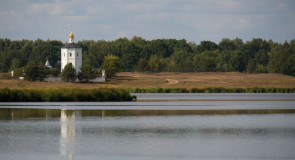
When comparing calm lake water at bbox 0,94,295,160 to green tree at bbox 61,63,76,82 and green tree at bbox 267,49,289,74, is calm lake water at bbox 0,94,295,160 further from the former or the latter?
green tree at bbox 267,49,289,74

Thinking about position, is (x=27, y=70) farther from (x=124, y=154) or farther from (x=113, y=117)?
(x=124, y=154)

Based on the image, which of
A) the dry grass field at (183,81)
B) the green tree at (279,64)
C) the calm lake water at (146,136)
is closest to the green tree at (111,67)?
the dry grass field at (183,81)

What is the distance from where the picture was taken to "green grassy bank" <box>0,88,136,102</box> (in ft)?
178

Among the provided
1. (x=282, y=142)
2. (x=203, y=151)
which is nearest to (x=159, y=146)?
(x=203, y=151)

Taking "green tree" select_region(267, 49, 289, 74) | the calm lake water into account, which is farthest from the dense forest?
the calm lake water

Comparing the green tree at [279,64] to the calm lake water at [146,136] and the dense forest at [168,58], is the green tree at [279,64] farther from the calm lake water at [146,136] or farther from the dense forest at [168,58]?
the calm lake water at [146,136]

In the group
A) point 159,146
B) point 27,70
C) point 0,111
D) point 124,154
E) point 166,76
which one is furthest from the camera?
point 166,76

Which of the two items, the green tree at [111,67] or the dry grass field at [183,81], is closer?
the dry grass field at [183,81]

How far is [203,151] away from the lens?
23062 millimetres

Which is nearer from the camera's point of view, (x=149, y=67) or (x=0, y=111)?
(x=0, y=111)

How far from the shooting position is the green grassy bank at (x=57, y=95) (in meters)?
54.3

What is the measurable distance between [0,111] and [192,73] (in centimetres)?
8784

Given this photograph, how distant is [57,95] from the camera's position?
180ft

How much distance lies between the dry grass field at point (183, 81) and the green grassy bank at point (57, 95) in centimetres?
3929
